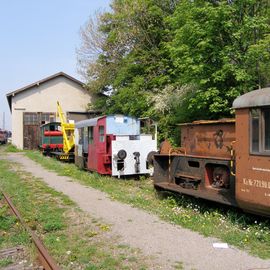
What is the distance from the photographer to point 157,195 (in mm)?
11977

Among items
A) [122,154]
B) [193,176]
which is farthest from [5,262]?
[122,154]

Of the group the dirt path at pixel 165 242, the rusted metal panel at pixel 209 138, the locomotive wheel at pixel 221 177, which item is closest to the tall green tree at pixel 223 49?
the rusted metal panel at pixel 209 138

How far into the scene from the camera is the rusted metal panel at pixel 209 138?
378 inches

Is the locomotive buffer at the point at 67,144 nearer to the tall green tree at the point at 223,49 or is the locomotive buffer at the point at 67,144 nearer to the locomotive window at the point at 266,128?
the tall green tree at the point at 223,49

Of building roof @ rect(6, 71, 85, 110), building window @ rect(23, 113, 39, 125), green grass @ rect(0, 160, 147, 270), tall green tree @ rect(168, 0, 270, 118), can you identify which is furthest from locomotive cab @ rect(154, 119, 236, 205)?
building window @ rect(23, 113, 39, 125)

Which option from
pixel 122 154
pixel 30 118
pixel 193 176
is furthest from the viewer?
pixel 30 118

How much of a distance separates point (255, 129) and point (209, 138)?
2896mm

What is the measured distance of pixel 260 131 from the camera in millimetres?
7348

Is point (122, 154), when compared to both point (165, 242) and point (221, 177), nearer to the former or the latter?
point (221, 177)

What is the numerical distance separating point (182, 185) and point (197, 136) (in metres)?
1.31

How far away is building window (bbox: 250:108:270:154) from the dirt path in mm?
1759

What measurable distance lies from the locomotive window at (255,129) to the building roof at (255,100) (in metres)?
0.15

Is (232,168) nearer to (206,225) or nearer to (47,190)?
(206,225)

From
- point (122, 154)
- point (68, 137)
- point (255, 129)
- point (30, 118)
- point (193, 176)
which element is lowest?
point (193, 176)
